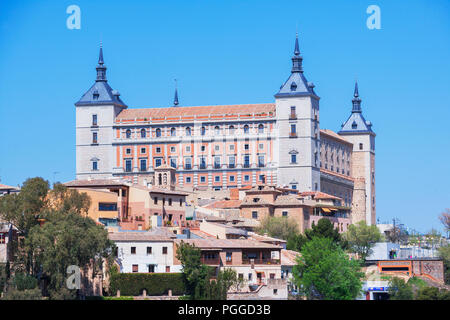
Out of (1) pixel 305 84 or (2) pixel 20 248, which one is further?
(1) pixel 305 84

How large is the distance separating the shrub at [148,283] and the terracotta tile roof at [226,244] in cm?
438

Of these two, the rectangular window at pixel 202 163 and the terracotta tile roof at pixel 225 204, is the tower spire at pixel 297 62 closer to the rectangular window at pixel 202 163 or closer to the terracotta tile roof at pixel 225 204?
the rectangular window at pixel 202 163

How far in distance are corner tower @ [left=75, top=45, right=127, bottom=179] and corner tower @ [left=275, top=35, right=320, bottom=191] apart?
72.7 feet

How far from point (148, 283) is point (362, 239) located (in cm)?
4302

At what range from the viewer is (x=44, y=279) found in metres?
76.9

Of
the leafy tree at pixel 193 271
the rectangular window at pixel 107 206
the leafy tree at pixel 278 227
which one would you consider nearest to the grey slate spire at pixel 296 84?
the leafy tree at pixel 278 227

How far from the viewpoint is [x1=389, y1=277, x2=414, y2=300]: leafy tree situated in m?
85.2

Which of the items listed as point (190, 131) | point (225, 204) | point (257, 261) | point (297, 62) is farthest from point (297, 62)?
point (257, 261)

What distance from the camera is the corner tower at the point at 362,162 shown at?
169375mm

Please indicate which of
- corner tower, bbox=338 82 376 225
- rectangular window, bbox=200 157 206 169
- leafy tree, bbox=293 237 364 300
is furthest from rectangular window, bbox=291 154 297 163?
leafy tree, bbox=293 237 364 300

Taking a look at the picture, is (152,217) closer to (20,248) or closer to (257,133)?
(20,248)

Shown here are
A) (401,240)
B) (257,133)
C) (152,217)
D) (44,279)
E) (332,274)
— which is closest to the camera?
(44,279)

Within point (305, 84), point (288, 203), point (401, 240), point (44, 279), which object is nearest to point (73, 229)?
point (44, 279)

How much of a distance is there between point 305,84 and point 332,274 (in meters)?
72.5
